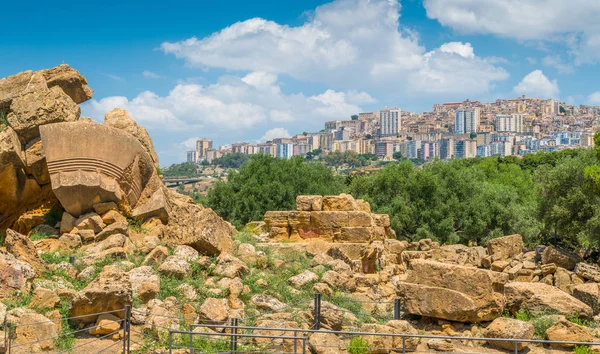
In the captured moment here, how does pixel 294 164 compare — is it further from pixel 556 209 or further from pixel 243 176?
pixel 556 209

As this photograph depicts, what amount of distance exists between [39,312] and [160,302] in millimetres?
1966

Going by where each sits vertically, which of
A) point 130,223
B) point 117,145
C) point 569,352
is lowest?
point 569,352

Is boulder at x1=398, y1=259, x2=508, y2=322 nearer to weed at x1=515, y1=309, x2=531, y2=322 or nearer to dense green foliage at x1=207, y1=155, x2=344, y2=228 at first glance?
weed at x1=515, y1=309, x2=531, y2=322

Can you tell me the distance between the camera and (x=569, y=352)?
35.2ft

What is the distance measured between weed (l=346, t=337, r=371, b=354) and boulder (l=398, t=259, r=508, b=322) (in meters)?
2.54

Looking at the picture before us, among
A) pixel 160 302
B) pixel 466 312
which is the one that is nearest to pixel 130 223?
pixel 160 302

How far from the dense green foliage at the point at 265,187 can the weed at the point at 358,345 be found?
2141cm

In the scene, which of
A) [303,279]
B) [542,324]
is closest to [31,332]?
[303,279]

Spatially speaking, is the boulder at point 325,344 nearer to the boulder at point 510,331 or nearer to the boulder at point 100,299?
the boulder at point 510,331

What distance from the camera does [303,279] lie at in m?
13.9

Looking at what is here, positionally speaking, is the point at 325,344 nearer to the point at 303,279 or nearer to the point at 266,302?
the point at 266,302

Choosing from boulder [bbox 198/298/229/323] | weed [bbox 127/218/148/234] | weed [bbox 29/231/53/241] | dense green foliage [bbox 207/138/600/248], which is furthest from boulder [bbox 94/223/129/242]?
dense green foliage [bbox 207/138/600/248]

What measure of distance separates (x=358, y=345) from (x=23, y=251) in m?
6.80

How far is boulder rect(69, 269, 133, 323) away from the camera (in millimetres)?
10742
